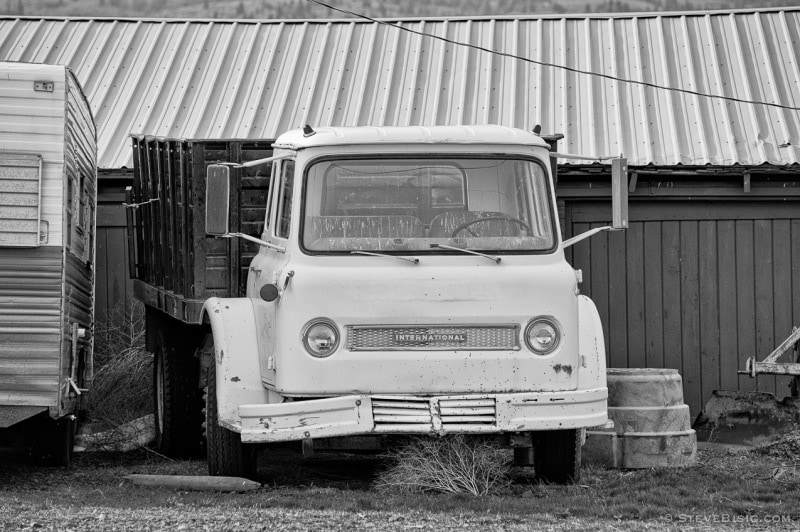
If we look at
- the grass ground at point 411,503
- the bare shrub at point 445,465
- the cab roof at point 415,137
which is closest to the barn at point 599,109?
the grass ground at point 411,503

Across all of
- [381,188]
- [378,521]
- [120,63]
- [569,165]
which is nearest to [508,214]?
[381,188]

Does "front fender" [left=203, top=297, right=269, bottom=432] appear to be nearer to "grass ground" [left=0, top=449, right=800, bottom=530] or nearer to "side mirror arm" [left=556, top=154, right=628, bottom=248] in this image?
"grass ground" [left=0, top=449, right=800, bottom=530]

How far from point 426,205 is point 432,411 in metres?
1.32

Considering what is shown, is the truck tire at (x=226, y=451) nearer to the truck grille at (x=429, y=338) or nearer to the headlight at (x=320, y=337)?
the headlight at (x=320, y=337)

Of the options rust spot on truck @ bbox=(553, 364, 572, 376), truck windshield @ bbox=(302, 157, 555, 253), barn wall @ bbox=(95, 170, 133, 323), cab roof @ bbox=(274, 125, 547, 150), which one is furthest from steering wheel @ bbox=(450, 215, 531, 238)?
barn wall @ bbox=(95, 170, 133, 323)

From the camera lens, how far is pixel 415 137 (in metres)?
7.46

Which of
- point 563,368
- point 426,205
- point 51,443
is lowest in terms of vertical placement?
point 51,443

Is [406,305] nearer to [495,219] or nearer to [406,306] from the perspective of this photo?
[406,306]

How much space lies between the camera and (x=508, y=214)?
25.0 feet

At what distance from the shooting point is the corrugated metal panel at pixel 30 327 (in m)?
7.90

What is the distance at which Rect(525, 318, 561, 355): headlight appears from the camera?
7.24m

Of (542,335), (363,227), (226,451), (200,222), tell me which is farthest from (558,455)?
(200,222)

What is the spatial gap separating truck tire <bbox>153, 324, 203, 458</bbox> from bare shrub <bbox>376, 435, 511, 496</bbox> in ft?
9.98

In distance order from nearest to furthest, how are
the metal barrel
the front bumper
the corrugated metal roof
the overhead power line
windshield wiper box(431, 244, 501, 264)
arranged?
the front bumper, windshield wiper box(431, 244, 501, 264), the metal barrel, the corrugated metal roof, the overhead power line
